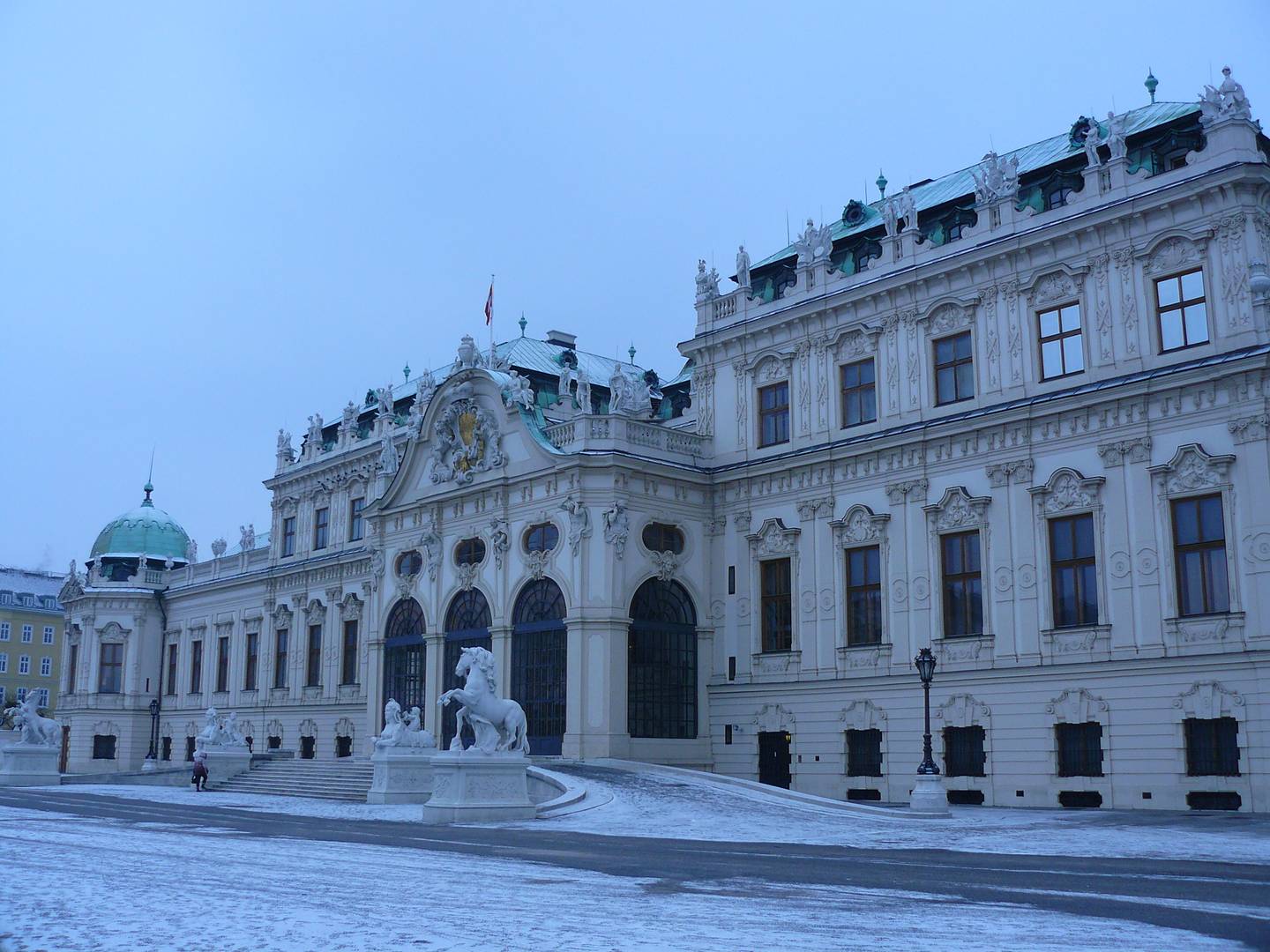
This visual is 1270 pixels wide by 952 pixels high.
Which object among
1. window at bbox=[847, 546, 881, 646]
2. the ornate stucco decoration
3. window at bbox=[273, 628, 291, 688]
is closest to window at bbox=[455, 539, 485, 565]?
the ornate stucco decoration

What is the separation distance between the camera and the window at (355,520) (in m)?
58.8

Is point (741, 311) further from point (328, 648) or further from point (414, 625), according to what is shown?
point (328, 648)

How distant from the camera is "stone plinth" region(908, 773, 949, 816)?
27703 millimetres

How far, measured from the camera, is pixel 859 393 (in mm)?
39094

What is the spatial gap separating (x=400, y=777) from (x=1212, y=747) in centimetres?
1966

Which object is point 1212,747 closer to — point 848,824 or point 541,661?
point 848,824

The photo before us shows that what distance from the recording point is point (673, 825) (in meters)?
24.3

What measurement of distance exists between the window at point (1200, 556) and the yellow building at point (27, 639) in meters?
97.8

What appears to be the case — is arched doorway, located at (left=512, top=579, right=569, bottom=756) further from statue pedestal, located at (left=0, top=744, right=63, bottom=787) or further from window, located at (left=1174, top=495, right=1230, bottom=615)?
statue pedestal, located at (left=0, top=744, right=63, bottom=787)

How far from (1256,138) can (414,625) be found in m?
30.7

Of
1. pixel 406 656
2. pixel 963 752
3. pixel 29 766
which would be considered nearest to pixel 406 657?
pixel 406 656

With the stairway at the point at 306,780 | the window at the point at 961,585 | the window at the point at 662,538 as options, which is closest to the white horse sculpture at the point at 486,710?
the stairway at the point at 306,780

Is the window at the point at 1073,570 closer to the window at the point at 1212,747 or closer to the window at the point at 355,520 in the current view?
the window at the point at 1212,747

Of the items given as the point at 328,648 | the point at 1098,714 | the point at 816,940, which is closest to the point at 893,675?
the point at 1098,714
